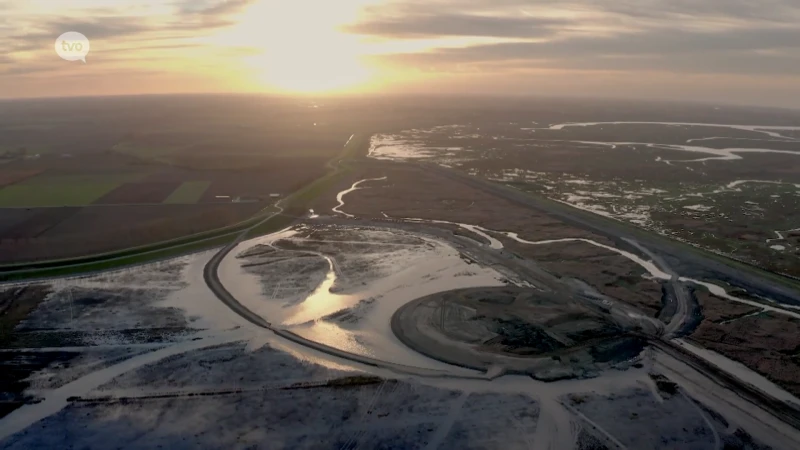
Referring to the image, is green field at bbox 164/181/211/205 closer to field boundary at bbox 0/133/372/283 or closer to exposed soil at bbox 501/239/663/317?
field boundary at bbox 0/133/372/283

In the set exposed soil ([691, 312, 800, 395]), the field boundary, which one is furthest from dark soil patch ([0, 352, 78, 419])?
exposed soil ([691, 312, 800, 395])

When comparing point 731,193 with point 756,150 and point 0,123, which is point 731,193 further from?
point 0,123

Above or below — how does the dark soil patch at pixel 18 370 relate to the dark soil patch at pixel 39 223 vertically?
below

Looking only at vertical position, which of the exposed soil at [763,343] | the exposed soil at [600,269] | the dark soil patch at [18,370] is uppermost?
the exposed soil at [600,269]

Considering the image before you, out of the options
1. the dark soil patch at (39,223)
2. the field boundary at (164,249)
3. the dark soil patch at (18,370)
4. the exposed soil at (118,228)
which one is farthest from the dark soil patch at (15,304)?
the dark soil patch at (39,223)

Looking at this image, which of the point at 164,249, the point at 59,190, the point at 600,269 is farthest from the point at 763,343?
the point at 59,190

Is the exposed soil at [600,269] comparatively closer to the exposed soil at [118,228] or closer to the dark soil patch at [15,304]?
the exposed soil at [118,228]

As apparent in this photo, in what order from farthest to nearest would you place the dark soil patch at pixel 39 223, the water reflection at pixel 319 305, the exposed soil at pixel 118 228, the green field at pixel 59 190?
the green field at pixel 59 190, the dark soil patch at pixel 39 223, the exposed soil at pixel 118 228, the water reflection at pixel 319 305

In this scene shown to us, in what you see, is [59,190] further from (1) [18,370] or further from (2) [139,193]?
(1) [18,370]

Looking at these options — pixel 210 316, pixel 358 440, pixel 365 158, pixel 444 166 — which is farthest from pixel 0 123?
pixel 358 440
